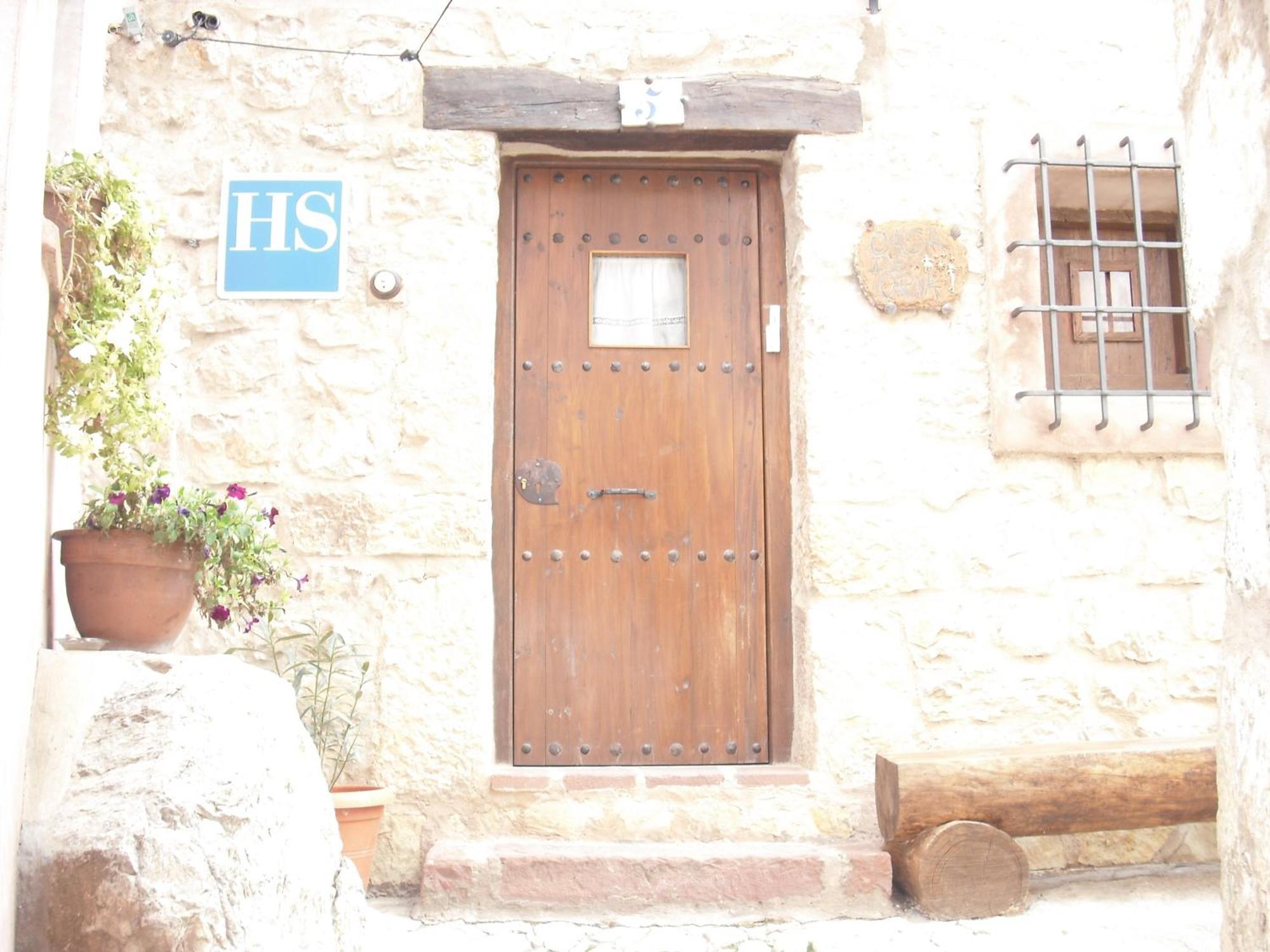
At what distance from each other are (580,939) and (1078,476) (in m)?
→ 2.08

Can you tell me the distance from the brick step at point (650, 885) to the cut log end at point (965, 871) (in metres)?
0.12

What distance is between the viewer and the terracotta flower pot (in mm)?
2436

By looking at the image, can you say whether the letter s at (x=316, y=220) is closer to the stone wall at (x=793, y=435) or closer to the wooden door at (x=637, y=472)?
the stone wall at (x=793, y=435)

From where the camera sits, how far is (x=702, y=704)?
12.3ft

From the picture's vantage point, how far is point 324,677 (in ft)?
11.5

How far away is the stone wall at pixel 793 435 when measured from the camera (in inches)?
139

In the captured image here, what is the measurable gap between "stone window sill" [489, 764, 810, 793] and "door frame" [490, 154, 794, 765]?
0.19 meters

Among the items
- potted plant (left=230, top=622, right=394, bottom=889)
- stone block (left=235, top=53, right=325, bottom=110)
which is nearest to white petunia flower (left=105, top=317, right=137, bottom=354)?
potted plant (left=230, top=622, right=394, bottom=889)

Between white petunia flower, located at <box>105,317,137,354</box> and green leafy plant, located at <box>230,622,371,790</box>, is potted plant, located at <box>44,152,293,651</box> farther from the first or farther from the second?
green leafy plant, located at <box>230,622,371,790</box>

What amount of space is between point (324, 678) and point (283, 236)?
4.55ft

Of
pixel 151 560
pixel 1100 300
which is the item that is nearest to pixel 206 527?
pixel 151 560

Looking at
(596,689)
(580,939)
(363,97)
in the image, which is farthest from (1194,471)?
(363,97)

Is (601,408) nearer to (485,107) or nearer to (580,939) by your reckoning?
(485,107)

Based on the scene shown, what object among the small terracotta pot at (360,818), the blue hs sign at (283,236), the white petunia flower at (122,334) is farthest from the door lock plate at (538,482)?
the white petunia flower at (122,334)
